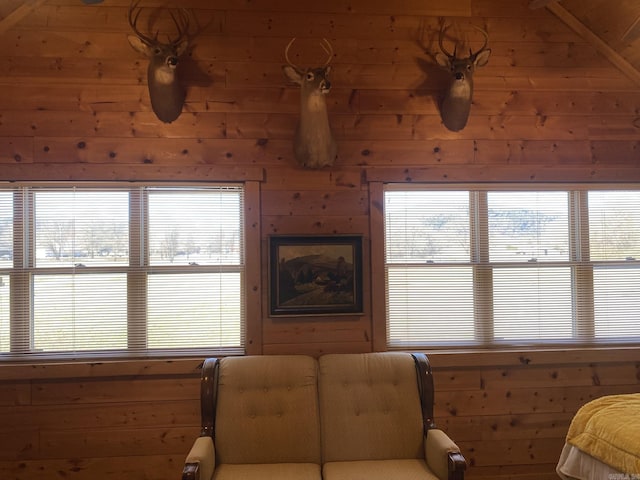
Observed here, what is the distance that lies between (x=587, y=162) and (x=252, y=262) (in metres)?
2.71

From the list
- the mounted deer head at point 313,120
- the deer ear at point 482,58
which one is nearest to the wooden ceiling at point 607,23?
the deer ear at point 482,58

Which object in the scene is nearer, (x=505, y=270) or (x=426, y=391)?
(x=426, y=391)

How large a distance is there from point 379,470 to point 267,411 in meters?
0.74

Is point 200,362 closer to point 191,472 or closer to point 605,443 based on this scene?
point 191,472

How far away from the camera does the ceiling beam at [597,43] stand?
3.41 metres

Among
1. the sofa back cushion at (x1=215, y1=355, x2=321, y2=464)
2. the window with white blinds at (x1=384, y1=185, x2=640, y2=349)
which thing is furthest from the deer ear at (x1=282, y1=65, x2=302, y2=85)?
the sofa back cushion at (x1=215, y1=355, x2=321, y2=464)

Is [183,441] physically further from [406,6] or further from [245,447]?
[406,6]

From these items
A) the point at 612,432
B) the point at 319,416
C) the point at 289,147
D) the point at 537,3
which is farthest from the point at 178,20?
the point at 612,432

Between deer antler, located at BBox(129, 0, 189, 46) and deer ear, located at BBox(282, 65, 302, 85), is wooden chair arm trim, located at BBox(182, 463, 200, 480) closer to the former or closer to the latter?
deer ear, located at BBox(282, 65, 302, 85)

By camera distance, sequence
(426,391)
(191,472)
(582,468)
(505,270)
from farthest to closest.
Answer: (505,270) → (426,391) → (582,468) → (191,472)

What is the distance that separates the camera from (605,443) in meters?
A: 2.24

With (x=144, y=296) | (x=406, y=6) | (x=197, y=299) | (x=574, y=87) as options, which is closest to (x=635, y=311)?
(x=574, y=87)

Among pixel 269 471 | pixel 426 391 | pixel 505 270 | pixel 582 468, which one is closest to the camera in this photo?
pixel 582 468

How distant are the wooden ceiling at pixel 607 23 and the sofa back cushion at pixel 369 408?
9.19ft
